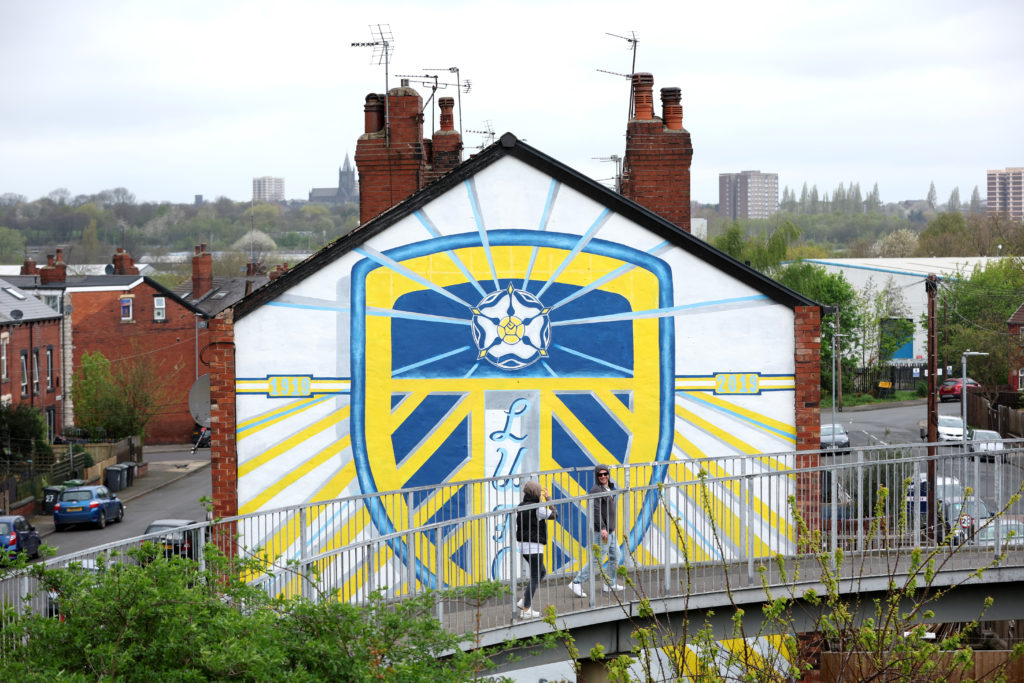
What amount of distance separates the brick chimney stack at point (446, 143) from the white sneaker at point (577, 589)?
13.0m

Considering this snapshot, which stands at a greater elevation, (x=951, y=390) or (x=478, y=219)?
(x=478, y=219)

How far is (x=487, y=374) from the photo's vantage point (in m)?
15.7

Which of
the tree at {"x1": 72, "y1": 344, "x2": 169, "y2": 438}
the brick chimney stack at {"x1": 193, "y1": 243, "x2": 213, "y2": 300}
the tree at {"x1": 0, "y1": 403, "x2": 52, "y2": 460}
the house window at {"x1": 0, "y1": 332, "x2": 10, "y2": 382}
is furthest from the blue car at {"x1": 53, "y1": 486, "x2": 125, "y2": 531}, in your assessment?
the brick chimney stack at {"x1": 193, "y1": 243, "x2": 213, "y2": 300}

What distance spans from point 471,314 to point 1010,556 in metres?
6.92

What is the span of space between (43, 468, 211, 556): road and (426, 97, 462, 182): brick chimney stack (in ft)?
43.4

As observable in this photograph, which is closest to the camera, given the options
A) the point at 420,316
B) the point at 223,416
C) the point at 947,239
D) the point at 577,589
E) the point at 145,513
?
the point at 577,589

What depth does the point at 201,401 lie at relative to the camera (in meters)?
16.8

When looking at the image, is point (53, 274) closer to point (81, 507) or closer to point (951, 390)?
point (81, 507)

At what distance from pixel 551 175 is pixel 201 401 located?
5675mm

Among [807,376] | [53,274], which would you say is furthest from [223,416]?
[53,274]

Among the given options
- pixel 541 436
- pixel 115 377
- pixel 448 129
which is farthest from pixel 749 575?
pixel 115 377

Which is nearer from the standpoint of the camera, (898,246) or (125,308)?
(125,308)

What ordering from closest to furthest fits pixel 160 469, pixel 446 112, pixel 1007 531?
1. pixel 1007 531
2. pixel 446 112
3. pixel 160 469

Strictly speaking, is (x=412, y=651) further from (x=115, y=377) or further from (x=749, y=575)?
(x=115, y=377)
